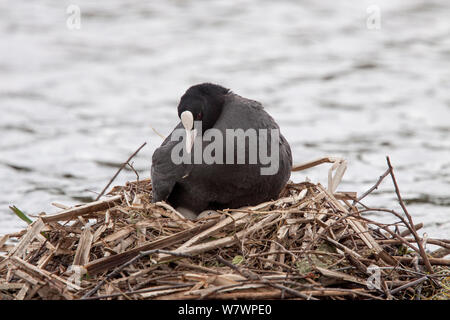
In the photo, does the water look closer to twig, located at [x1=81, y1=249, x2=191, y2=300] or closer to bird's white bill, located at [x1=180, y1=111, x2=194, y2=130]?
bird's white bill, located at [x1=180, y1=111, x2=194, y2=130]

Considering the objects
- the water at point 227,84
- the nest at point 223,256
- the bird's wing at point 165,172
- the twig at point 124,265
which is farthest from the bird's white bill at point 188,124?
the water at point 227,84

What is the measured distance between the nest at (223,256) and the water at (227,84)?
118cm

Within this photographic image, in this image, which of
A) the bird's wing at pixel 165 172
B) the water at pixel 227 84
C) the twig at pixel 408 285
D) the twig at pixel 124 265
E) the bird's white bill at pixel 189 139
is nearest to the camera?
the twig at pixel 124 265

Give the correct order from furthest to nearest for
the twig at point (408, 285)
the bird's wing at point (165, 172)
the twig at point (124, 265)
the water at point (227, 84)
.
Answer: the water at point (227, 84) → the bird's wing at point (165, 172) → the twig at point (408, 285) → the twig at point (124, 265)

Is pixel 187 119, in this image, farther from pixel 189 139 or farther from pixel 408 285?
pixel 408 285

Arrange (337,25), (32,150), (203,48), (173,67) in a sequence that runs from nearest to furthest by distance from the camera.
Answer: (32,150), (173,67), (203,48), (337,25)

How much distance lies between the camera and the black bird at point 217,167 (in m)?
4.51

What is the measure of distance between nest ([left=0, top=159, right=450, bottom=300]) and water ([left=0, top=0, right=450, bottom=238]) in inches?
46.4

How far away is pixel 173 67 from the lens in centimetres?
1075

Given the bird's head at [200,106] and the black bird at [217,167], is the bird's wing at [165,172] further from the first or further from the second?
the bird's head at [200,106]

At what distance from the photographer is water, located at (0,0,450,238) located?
7.23m

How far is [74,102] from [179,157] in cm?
526

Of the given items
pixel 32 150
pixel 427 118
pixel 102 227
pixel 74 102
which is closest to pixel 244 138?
pixel 102 227
